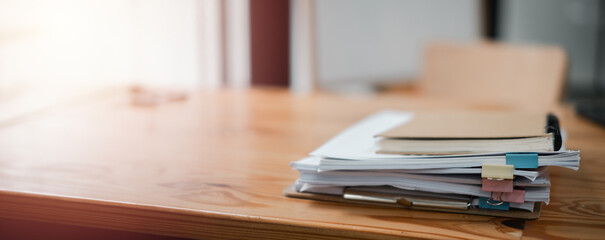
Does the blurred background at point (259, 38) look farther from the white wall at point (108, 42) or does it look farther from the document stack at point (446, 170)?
the document stack at point (446, 170)

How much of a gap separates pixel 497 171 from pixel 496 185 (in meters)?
0.02

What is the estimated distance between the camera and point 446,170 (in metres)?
0.71

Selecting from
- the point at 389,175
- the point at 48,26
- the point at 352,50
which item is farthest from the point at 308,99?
the point at 352,50

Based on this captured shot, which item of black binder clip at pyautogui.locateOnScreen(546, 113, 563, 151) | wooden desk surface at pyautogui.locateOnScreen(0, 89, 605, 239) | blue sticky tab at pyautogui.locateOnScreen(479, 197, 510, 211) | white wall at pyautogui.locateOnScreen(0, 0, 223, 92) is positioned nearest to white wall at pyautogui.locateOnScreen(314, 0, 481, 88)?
white wall at pyautogui.locateOnScreen(0, 0, 223, 92)

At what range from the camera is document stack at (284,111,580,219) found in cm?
68

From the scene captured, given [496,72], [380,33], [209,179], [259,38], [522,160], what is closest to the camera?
[522,160]

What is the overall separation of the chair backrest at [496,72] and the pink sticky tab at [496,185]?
1.06 m

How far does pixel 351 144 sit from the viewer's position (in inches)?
32.2

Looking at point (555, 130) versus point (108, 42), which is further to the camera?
point (108, 42)

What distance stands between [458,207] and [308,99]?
0.77 m

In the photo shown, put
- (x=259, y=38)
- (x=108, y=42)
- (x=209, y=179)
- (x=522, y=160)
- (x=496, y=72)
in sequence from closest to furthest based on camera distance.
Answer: (x=522, y=160)
(x=209, y=179)
(x=108, y=42)
(x=496, y=72)
(x=259, y=38)

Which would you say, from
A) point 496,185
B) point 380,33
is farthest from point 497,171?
point 380,33

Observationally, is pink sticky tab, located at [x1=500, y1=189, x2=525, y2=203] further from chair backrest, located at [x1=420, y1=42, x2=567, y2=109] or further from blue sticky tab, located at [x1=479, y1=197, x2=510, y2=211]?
chair backrest, located at [x1=420, y1=42, x2=567, y2=109]

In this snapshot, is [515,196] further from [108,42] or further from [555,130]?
[108,42]
